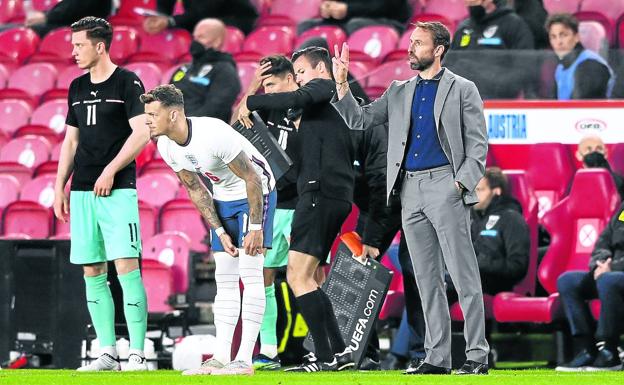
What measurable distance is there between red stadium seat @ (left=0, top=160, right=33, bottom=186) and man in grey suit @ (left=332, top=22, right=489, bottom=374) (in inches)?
261

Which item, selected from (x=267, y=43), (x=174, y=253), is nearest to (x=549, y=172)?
(x=174, y=253)

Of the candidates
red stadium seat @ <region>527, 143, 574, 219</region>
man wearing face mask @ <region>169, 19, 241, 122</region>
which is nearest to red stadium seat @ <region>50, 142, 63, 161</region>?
man wearing face mask @ <region>169, 19, 241, 122</region>

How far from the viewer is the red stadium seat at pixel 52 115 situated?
13.8 meters

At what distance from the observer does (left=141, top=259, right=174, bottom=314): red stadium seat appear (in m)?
10.7

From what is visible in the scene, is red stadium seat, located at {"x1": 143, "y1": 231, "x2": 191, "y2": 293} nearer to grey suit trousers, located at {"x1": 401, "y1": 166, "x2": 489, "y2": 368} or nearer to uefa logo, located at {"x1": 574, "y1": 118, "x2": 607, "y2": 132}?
uefa logo, located at {"x1": 574, "y1": 118, "x2": 607, "y2": 132}

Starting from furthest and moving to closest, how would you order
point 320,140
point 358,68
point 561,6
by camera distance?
point 358,68, point 561,6, point 320,140

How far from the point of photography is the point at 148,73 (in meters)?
13.7

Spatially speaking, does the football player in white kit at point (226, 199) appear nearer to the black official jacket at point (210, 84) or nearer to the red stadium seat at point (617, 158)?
the red stadium seat at point (617, 158)

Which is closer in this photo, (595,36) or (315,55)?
(315,55)

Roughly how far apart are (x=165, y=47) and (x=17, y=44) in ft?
5.99

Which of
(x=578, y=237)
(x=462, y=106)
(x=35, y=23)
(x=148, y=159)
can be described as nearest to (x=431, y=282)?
(x=462, y=106)

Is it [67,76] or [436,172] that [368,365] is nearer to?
[436,172]

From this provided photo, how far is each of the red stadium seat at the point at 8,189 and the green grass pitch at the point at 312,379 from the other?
221 inches

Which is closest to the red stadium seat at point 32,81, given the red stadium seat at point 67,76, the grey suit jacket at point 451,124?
the red stadium seat at point 67,76
